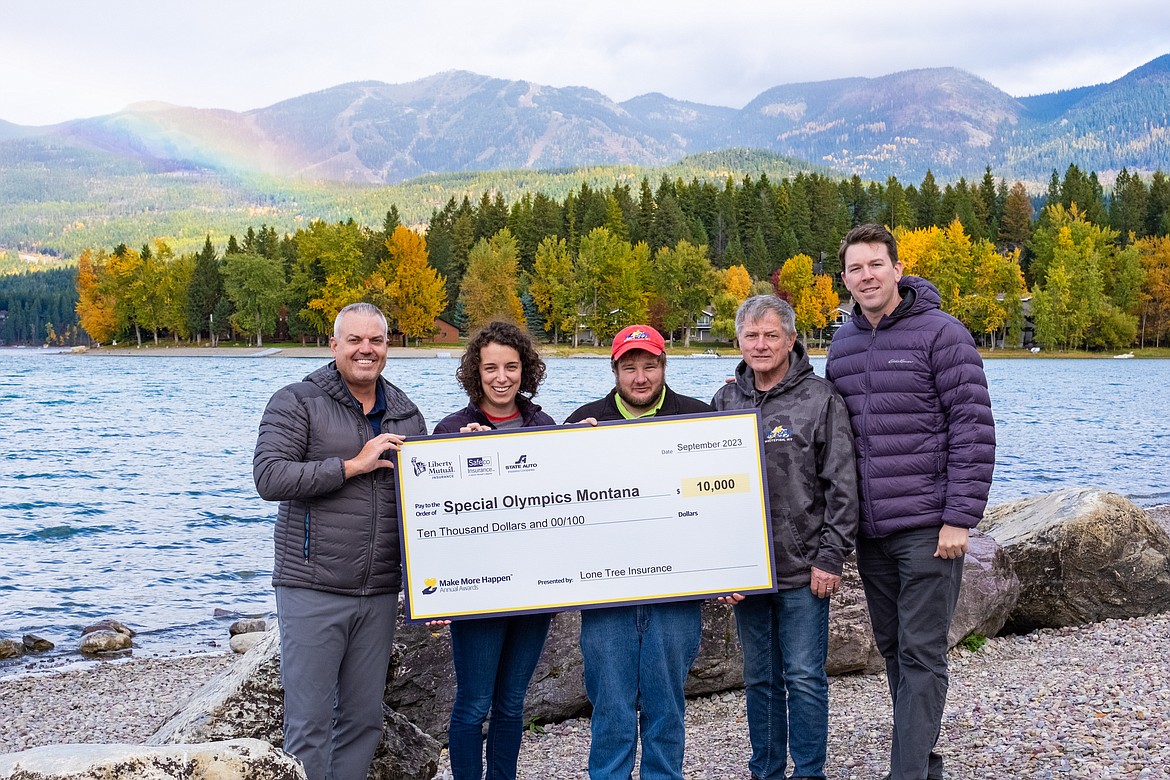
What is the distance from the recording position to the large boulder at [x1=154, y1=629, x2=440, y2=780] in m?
5.62

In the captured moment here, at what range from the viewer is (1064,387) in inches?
2040

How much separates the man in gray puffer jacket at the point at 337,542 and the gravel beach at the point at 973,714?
2.09 metres

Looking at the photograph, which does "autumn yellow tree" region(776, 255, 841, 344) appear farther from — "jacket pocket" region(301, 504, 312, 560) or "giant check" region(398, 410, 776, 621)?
"jacket pocket" region(301, 504, 312, 560)

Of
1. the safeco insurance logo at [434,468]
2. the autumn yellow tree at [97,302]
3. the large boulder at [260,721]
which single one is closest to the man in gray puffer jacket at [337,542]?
the safeco insurance logo at [434,468]

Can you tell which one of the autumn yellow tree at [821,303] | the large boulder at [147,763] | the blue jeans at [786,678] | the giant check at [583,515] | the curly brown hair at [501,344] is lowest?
the blue jeans at [786,678]

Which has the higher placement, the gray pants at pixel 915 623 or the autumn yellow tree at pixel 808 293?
the autumn yellow tree at pixel 808 293

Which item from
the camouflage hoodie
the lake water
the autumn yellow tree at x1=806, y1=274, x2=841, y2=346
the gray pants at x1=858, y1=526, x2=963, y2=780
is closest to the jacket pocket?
the camouflage hoodie

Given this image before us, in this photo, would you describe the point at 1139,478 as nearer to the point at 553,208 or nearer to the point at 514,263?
the point at 514,263

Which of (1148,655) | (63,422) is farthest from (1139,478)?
(63,422)

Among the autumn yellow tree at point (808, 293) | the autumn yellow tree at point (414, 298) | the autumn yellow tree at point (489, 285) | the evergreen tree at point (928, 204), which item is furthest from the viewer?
the evergreen tree at point (928, 204)

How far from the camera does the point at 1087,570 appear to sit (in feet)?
27.9

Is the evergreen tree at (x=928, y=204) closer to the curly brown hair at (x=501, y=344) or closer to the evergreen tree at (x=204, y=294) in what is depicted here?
the evergreen tree at (x=204, y=294)

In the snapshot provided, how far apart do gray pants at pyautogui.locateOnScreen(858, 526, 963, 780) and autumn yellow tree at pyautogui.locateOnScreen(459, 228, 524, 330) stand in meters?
76.8

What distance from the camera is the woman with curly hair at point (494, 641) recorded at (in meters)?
4.67
